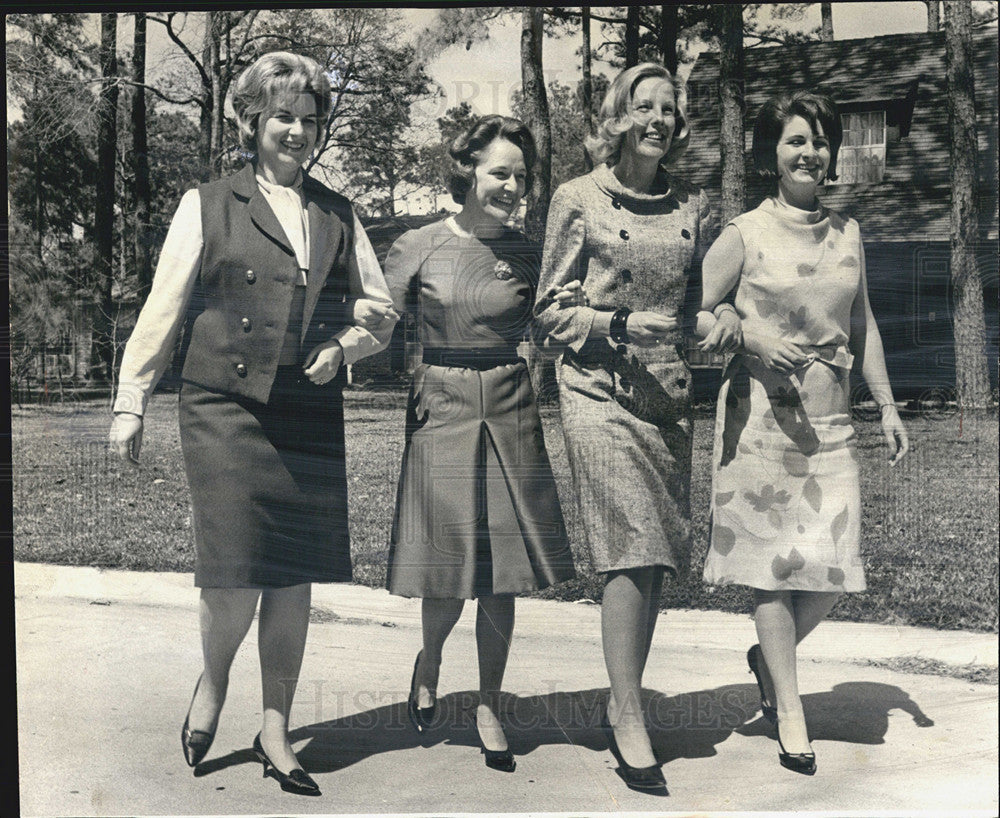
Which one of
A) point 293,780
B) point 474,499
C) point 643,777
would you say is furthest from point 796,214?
point 293,780

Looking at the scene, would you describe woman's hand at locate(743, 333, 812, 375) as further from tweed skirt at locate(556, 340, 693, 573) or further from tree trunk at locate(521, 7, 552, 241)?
tree trunk at locate(521, 7, 552, 241)

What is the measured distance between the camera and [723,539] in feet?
13.1

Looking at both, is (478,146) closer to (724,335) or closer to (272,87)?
(272,87)

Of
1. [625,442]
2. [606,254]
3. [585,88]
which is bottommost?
[625,442]

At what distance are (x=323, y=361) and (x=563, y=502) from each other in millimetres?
938

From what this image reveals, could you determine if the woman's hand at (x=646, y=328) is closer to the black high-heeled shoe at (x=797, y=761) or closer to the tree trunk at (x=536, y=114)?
the tree trunk at (x=536, y=114)

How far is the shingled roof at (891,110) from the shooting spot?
154 inches

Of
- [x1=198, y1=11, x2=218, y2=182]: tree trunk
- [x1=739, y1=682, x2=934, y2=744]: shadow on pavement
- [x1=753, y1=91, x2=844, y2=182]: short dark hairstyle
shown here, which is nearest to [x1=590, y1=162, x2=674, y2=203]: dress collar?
[x1=753, y1=91, x2=844, y2=182]: short dark hairstyle

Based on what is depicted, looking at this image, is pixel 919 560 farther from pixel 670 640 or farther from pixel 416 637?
pixel 416 637

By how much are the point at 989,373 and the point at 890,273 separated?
50 centimetres

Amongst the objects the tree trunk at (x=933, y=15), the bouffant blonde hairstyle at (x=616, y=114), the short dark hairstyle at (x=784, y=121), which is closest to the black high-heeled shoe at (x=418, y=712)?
the bouffant blonde hairstyle at (x=616, y=114)

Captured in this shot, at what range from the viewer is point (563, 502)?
3902 millimetres

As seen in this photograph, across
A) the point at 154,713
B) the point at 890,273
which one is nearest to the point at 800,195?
the point at 890,273

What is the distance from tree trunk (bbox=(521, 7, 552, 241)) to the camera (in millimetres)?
3838
